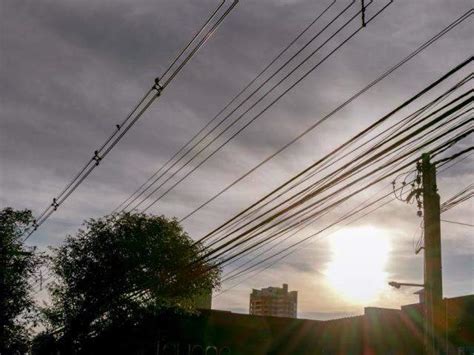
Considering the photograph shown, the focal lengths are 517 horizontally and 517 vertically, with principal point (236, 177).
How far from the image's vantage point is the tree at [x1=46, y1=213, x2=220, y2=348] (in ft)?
115

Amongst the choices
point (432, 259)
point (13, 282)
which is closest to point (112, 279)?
point (13, 282)

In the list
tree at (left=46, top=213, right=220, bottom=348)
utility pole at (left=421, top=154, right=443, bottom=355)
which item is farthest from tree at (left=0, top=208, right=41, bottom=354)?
utility pole at (left=421, top=154, right=443, bottom=355)

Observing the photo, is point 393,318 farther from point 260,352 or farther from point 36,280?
point 36,280

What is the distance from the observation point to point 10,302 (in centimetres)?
→ 3028

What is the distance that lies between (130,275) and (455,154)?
28.6m

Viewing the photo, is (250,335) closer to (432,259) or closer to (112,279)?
(112,279)

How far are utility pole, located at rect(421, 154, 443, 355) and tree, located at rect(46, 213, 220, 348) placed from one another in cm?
2385

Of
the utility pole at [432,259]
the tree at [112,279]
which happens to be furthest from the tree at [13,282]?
the utility pole at [432,259]

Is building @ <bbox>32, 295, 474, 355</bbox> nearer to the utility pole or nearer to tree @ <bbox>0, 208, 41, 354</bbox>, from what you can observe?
tree @ <bbox>0, 208, 41, 354</bbox>

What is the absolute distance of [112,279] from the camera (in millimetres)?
35188

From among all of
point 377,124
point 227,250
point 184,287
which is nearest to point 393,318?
point 184,287

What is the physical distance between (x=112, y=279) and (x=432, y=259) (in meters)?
27.7

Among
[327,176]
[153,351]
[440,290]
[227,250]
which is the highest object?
[327,176]

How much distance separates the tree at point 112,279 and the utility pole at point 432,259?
23.9 metres
